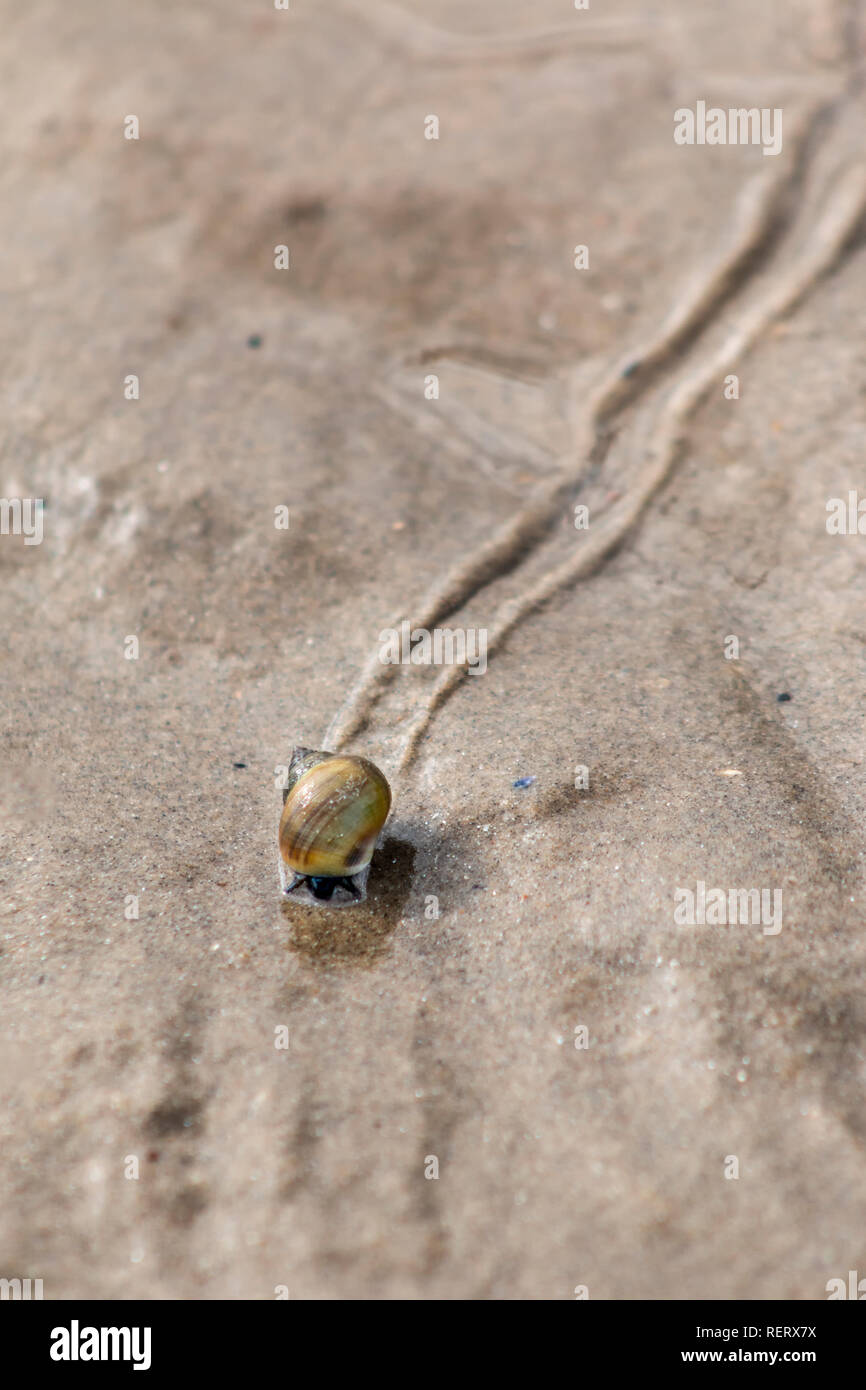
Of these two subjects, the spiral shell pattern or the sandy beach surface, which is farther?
the spiral shell pattern

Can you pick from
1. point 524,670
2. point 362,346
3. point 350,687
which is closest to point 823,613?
point 524,670

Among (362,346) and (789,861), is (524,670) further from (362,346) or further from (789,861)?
(362,346)

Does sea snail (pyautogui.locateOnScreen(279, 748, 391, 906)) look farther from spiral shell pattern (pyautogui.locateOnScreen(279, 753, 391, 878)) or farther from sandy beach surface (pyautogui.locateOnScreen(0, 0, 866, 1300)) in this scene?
sandy beach surface (pyautogui.locateOnScreen(0, 0, 866, 1300))

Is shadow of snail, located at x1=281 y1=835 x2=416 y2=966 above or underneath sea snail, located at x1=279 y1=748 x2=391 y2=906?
underneath

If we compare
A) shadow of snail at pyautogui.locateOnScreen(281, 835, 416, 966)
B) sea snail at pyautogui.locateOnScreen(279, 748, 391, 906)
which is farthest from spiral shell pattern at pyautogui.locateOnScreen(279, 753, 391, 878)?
shadow of snail at pyautogui.locateOnScreen(281, 835, 416, 966)

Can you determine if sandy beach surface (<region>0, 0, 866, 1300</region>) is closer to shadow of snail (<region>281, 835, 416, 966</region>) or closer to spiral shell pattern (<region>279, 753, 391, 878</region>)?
shadow of snail (<region>281, 835, 416, 966</region>)

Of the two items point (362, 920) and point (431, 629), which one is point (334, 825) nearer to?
point (362, 920)
